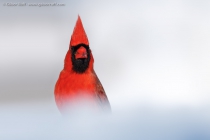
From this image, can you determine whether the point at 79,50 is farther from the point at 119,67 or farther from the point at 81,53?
the point at 119,67

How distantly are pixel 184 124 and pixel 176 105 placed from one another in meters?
0.15

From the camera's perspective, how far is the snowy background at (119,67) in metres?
2.25

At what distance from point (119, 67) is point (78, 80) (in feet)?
0.98

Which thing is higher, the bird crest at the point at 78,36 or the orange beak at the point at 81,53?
the bird crest at the point at 78,36

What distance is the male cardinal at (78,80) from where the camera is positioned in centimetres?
227

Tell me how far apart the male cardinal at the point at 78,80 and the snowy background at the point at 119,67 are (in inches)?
1.6

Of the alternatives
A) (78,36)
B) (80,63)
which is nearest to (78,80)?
(80,63)

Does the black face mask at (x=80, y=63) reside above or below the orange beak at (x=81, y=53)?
below

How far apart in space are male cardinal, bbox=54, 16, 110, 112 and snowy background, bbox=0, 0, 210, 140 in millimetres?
40

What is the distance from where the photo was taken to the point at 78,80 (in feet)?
7.51

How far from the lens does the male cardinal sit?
2.27 metres

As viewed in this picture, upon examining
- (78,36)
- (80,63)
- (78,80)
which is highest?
(78,36)

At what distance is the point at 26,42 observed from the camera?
2.26 m

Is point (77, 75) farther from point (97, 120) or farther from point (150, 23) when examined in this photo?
point (150, 23)
